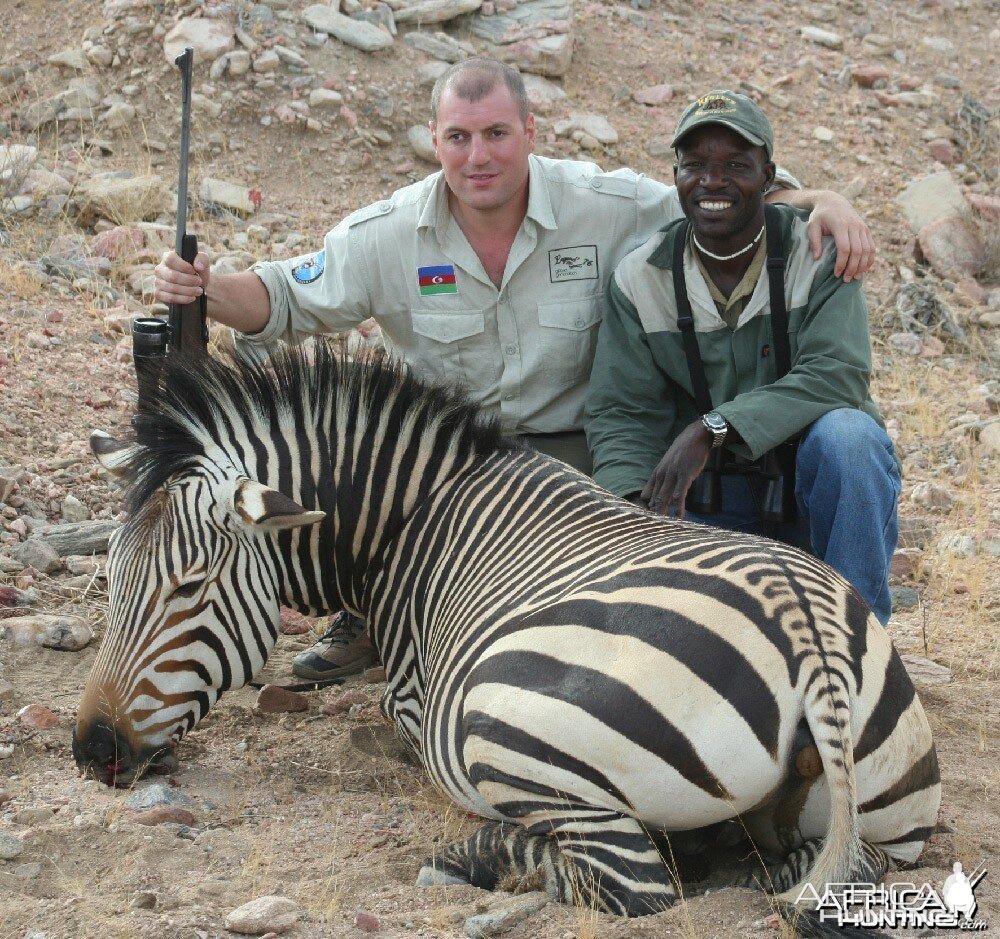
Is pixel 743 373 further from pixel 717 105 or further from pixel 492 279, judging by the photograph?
pixel 492 279

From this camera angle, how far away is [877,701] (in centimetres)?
297

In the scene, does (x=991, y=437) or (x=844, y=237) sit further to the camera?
(x=991, y=437)

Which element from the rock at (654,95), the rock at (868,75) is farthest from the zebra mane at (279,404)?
the rock at (868,75)

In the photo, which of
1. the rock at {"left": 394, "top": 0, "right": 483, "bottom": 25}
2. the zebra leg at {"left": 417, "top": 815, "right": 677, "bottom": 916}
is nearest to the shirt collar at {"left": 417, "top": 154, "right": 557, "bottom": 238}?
the zebra leg at {"left": 417, "top": 815, "right": 677, "bottom": 916}

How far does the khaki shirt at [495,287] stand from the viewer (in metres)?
5.04

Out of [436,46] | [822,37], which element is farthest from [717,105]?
[822,37]

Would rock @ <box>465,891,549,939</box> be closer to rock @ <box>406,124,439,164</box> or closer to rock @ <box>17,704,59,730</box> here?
rock @ <box>17,704,59,730</box>

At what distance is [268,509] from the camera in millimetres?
3400

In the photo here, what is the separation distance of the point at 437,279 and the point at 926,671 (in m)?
2.55

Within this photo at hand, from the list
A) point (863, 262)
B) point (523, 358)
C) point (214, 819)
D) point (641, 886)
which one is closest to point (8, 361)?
point (523, 358)

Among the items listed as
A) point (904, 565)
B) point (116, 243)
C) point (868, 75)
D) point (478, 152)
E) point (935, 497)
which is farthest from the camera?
point (868, 75)

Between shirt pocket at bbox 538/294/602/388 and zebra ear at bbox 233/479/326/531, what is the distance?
6.11 ft

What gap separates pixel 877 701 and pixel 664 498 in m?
1.39

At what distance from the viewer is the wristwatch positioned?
166 inches
